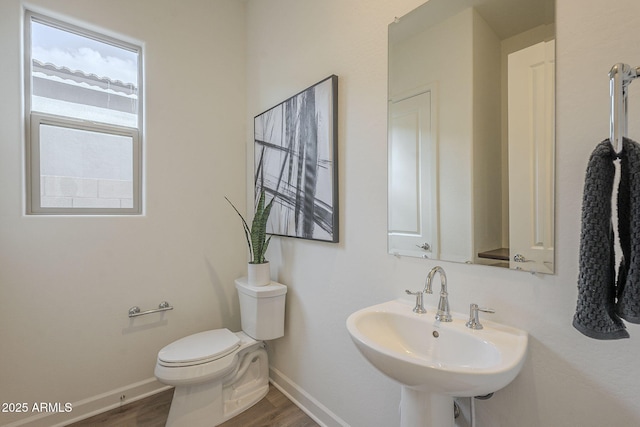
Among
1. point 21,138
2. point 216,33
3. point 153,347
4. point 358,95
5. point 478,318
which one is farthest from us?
point 216,33

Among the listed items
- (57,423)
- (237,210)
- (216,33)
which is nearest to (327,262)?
(237,210)

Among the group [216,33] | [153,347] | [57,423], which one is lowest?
[57,423]

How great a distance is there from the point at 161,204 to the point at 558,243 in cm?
217

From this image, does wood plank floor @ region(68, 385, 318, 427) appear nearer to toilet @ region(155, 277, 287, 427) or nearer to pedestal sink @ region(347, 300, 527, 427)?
toilet @ region(155, 277, 287, 427)

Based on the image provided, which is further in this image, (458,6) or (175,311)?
(175,311)

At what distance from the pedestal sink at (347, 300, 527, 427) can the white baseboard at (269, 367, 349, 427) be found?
78 cm

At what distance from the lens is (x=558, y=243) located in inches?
34.1

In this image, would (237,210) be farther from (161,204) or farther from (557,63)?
(557,63)

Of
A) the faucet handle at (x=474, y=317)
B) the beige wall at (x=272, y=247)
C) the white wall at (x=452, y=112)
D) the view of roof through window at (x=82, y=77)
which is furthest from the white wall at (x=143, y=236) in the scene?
the faucet handle at (x=474, y=317)

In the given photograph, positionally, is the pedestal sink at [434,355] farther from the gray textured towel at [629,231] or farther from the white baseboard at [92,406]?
the white baseboard at [92,406]

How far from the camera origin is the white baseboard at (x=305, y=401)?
1.63 m

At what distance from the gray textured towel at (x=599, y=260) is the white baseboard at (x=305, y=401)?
1.34m

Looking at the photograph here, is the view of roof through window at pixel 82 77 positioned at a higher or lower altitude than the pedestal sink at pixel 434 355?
higher

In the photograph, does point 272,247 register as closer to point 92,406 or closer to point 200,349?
point 200,349
